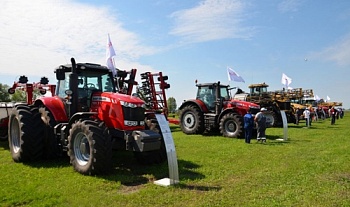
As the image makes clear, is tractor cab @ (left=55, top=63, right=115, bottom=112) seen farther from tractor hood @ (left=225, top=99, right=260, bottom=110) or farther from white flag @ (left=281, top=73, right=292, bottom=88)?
white flag @ (left=281, top=73, right=292, bottom=88)

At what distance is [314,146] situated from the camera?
1088cm

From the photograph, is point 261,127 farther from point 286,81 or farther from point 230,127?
point 286,81

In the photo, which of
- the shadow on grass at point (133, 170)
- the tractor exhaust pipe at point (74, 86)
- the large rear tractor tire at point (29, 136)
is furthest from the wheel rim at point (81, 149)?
the large rear tractor tire at point (29, 136)

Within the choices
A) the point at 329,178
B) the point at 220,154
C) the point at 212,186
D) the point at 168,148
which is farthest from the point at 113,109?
the point at 329,178

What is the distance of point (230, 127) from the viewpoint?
1339 centimetres

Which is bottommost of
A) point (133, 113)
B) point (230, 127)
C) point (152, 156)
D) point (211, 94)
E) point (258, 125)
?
point (152, 156)

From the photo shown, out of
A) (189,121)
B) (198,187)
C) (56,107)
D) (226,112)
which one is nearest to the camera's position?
(198,187)

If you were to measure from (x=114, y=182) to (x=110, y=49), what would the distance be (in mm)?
3653

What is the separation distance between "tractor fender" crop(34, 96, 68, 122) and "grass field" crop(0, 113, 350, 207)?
1094mm

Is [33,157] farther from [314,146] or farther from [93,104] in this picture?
[314,146]

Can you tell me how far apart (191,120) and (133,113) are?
28.4ft

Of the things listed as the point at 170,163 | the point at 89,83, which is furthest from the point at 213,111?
the point at 170,163

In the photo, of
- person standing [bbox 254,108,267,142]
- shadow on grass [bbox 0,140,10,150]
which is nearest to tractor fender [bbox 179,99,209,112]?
person standing [bbox 254,108,267,142]

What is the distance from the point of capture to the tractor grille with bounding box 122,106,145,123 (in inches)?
258
